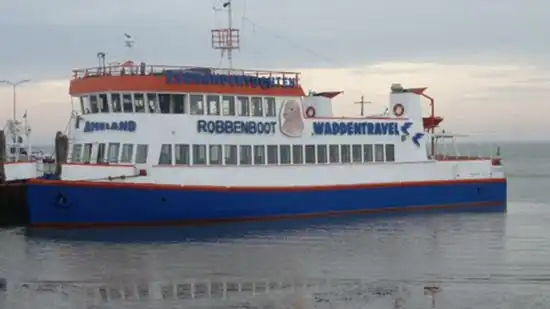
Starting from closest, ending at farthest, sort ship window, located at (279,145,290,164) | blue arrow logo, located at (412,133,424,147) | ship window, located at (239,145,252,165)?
ship window, located at (239,145,252,165) → ship window, located at (279,145,290,164) → blue arrow logo, located at (412,133,424,147)

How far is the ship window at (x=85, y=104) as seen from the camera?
2920cm

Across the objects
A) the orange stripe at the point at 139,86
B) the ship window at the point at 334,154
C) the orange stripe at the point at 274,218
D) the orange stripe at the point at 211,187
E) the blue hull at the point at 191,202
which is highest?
the orange stripe at the point at 139,86

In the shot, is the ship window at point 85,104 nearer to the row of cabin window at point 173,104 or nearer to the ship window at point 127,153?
the row of cabin window at point 173,104

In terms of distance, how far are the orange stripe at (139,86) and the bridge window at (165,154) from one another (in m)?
1.82

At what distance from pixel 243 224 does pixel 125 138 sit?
186 inches

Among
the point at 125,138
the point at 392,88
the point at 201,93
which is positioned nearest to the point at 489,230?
the point at 392,88

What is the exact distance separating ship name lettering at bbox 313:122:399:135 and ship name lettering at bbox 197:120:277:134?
79.2 inches

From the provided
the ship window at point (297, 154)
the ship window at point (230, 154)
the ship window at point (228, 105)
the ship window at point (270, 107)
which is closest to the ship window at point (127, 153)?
the ship window at point (230, 154)

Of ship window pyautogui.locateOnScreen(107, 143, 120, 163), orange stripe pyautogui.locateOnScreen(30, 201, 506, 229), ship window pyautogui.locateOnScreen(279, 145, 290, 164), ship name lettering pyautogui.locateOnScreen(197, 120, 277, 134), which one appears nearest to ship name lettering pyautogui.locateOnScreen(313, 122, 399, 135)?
ship window pyautogui.locateOnScreen(279, 145, 290, 164)

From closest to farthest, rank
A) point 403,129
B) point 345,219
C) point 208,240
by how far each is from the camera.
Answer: point 208,240 → point 345,219 → point 403,129

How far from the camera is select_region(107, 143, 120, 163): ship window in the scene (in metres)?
27.9

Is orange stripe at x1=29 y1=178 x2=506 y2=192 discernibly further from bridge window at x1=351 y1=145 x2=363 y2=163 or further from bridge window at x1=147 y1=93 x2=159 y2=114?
bridge window at x1=147 y1=93 x2=159 y2=114

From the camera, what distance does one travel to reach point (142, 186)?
87.5 feet

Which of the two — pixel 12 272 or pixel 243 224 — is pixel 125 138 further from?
pixel 12 272
